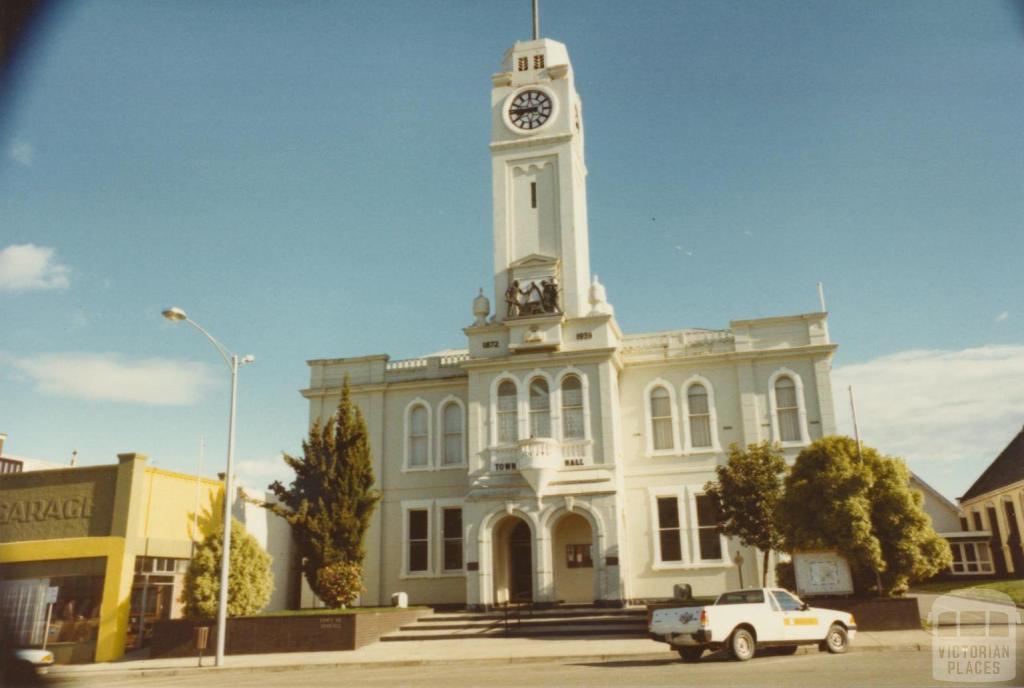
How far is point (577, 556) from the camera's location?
31297 mm

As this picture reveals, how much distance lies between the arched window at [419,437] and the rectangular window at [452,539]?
8.00 ft

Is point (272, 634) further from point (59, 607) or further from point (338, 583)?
point (59, 607)

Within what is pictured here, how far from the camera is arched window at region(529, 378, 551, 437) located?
3038 cm

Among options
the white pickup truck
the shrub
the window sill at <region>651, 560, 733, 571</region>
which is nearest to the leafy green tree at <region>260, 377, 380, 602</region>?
the shrub

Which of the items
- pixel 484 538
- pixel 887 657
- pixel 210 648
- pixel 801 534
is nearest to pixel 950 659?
pixel 887 657

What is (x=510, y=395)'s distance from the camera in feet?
102

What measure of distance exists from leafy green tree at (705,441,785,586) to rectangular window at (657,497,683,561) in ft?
12.2

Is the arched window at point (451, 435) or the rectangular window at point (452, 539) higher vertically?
the arched window at point (451, 435)

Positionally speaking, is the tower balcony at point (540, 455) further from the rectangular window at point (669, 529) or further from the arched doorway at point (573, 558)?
the rectangular window at point (669, 529)

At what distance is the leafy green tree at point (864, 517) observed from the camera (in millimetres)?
22094

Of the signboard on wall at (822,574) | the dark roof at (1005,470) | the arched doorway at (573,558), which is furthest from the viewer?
the dark roof at (1005,470)

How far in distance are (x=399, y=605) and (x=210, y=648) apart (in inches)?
308

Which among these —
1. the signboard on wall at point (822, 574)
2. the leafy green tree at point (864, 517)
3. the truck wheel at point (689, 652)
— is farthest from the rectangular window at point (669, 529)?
the truck wheel at point (689, 652)

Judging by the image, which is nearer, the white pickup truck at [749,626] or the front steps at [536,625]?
the white pickup truck at [749,626]
